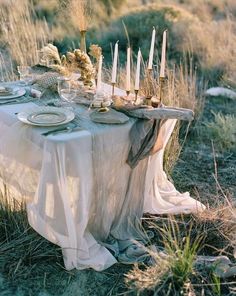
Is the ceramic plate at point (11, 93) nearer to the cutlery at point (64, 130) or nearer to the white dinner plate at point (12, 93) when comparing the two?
the white dinner plate at point (12, 93)

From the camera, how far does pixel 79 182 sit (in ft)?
8.88

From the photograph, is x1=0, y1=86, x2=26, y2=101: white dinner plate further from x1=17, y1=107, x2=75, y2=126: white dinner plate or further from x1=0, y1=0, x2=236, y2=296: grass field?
x1=0, y1=0, x2=236, y2=296: grass field

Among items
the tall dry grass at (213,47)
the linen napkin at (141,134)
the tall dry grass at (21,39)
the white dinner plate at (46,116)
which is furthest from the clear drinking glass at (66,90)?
the tall dry grass at (213,47)

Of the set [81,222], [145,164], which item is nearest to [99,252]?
[81,222]

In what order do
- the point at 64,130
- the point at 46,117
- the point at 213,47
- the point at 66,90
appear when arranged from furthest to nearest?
the point at 213,47 → the point at 66,90 → the point at 46,117 → the point at 64,130

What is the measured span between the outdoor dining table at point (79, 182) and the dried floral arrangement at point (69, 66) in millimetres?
191

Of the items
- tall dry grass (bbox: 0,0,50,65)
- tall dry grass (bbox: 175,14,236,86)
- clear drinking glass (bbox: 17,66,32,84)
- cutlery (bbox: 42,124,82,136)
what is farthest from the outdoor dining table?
tall dry grass (bbox: 175,14,236,86)

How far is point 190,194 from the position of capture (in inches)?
A: 149

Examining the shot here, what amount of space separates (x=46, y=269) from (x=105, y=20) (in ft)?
22.6

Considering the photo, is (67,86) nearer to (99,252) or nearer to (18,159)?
(18,159)

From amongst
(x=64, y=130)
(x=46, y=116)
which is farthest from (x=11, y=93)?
(x=64, y=130)

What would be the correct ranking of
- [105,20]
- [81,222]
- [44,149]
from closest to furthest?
[44,149] → [81,222] → [105,20]

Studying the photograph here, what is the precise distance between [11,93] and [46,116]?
0.46m

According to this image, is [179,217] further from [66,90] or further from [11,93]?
[11,93]
